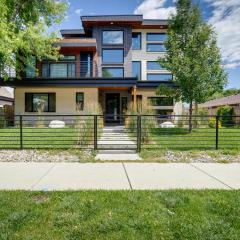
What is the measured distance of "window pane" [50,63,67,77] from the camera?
922 inches

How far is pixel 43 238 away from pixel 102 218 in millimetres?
888

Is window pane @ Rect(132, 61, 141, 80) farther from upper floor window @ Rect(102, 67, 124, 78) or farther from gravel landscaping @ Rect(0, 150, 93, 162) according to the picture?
gravel landscaping @ Rect(0, 150, 93, 162)

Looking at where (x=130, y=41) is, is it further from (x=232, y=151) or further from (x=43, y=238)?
(x=43, y=238)

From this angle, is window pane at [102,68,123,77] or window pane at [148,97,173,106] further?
window pane at [102,68,123,77]

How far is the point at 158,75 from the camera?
31062 millimetres

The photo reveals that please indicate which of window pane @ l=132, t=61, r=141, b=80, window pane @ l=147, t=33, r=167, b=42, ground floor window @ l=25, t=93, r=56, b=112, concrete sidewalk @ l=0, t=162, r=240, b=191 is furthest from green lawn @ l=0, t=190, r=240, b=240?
window pane @ l=147, t=33, r=167, b=42

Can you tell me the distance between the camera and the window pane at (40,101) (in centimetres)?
2273

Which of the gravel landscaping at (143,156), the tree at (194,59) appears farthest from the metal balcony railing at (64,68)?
the gravel landscaping at (143,156)

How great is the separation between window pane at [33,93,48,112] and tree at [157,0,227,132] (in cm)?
1049

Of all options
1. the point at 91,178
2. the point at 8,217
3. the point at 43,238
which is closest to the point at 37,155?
the point at 91,178

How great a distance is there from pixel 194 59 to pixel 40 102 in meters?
12.9

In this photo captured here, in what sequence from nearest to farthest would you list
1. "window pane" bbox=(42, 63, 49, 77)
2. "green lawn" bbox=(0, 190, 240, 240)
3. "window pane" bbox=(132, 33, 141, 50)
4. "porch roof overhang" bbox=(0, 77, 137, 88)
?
1. "green lawn" bbox=(0, 190, 240, 240)
2. "porch roof overhang" bbox=(0, 77, 137, 88)
3. "window pane" bbox=(42, 63, 49, 77)
4. "window pane" bbox=(132, 33, 141, 50)

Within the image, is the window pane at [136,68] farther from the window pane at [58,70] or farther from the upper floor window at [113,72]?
the window pane at [58,70]

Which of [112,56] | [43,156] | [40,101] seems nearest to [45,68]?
[40,101]
